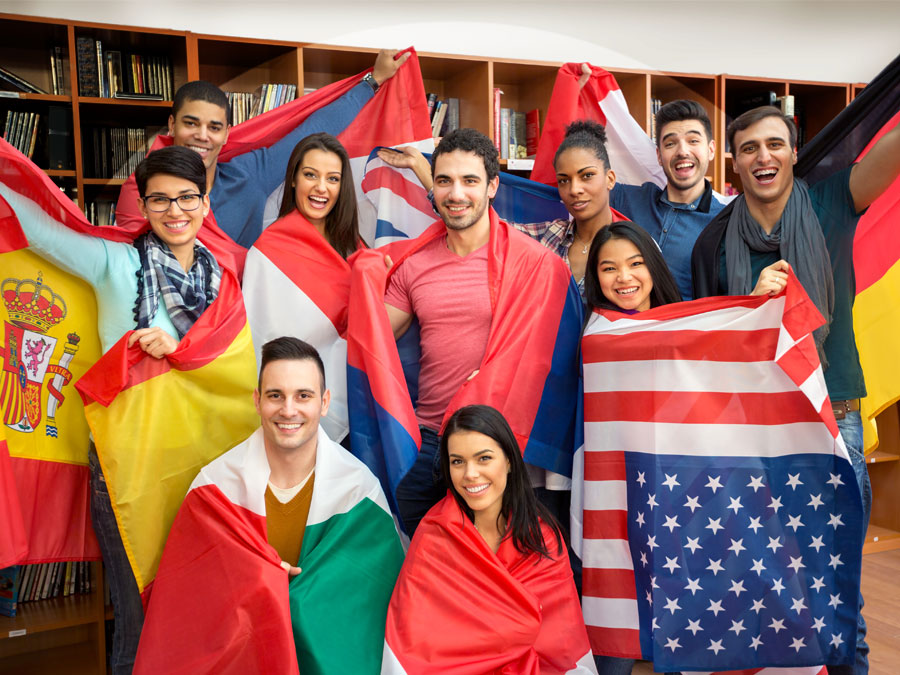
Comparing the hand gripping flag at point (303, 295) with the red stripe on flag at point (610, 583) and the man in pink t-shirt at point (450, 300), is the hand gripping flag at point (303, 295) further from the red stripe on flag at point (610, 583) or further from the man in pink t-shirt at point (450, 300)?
the red stripe on flag at point (610, 583)

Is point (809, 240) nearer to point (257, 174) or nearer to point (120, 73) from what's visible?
point (257, 174)

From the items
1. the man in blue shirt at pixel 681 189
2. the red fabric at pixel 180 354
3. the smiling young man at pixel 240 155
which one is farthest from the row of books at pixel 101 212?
the man in blue shirt at pixel 681 189

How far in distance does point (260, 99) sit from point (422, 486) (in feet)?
6.92

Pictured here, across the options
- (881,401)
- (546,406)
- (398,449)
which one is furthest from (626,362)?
(881,401)

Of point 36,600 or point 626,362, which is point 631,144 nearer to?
point 626,362

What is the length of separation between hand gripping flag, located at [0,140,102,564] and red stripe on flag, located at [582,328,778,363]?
5.12 ft

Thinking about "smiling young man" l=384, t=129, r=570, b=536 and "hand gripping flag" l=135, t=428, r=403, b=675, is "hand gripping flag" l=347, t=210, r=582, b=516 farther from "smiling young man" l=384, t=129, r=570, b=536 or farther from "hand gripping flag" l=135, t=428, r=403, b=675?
"hand gripping flag" l=135, t=428, r=403, b=675

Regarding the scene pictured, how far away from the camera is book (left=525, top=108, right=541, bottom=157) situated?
4.09 meters

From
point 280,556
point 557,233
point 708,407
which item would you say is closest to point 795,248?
point 708,407

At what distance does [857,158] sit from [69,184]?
303 cm

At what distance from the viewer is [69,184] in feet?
10.9

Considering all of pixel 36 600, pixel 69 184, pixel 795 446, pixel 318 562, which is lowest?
pixel 36 600

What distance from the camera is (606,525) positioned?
2240 millimetres

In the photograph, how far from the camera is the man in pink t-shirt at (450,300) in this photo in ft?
7.67
